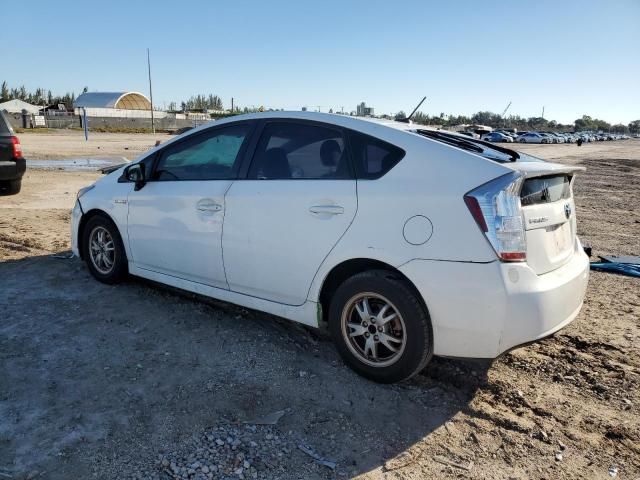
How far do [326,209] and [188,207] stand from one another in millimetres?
1377

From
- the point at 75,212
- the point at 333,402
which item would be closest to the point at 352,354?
the point at 333,402

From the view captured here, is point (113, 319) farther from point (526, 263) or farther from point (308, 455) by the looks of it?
point (526, 263)

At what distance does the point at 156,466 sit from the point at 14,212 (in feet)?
25.4

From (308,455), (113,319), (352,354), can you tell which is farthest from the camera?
(113,319)

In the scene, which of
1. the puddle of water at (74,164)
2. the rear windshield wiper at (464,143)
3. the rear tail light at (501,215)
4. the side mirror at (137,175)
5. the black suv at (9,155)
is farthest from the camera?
the puddle of water at (74,164)

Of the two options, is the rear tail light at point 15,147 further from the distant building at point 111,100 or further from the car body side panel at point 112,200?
the distant building at point 111,100

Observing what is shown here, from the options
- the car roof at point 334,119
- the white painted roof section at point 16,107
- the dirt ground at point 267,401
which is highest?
the white painted roof section at point 16,107

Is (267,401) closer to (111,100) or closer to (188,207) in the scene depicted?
(188,207)

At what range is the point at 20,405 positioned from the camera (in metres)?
3.02

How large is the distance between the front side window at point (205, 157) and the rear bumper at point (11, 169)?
6.71 m

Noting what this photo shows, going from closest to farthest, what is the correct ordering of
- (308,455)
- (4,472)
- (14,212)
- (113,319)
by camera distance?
(4,472)
(308,455)
(113,319)
(14,212)

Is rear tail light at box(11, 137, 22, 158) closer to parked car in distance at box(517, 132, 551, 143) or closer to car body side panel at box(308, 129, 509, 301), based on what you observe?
car body side panel at box(308, 129, 509, 301)

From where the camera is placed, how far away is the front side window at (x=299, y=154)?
3.55 metres

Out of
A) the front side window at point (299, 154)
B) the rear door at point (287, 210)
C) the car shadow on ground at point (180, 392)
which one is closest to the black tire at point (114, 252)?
the car shadow on ground at point (180, 392)
